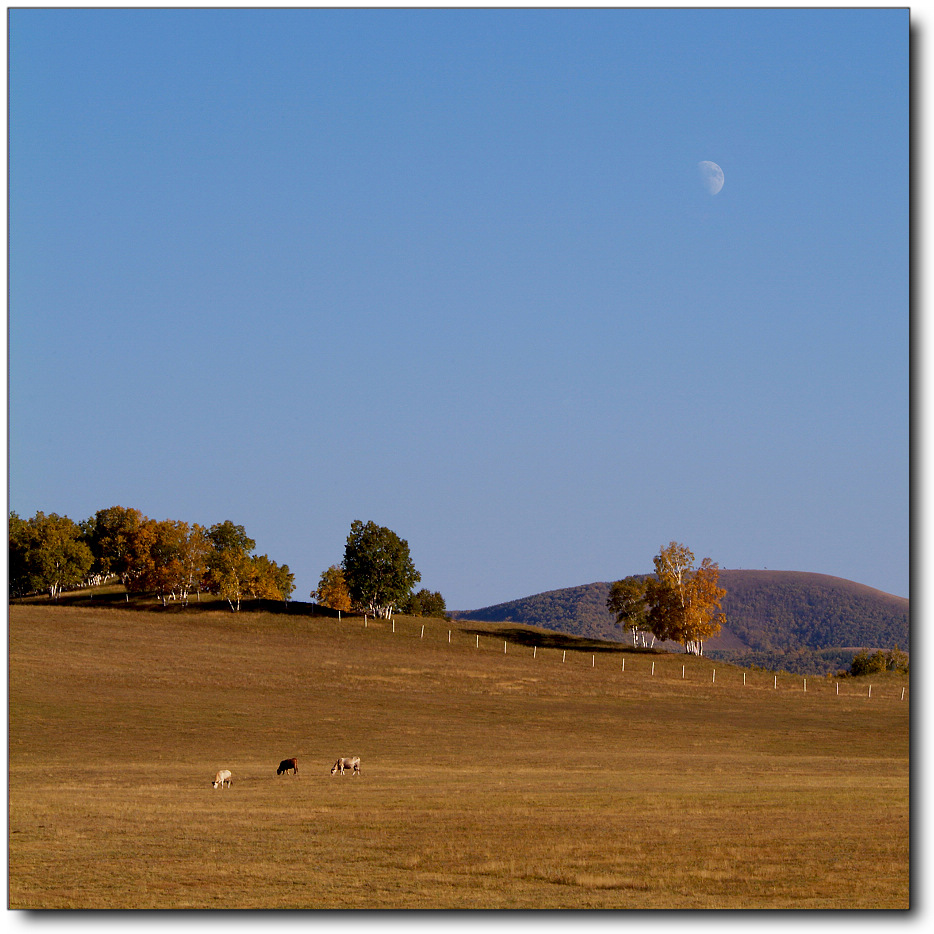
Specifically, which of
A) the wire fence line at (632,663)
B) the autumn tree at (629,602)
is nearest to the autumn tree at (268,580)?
the wire fence line at (632,663)

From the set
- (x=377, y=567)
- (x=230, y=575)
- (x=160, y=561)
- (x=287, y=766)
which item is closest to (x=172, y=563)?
(x=160, y=561)

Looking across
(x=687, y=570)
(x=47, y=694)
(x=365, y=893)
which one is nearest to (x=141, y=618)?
(x=47, y=694)

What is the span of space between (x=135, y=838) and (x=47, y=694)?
1670 inches

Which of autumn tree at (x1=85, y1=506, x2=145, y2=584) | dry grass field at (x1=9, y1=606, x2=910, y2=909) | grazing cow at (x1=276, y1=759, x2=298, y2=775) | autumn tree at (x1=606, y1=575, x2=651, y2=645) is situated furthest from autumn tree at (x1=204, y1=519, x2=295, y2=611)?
grazing cow at (x1=276, y1=759, x2=298, y2=775)

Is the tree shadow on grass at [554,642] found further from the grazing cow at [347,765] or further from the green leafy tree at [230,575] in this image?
the grazing cow at [347,765]

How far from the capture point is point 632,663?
3738 inches

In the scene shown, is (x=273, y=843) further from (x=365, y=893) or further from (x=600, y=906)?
(x=600, y=906)

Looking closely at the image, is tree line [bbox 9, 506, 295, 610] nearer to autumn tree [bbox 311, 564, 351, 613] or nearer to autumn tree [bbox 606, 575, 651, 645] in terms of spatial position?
autumn tree [bbox 311, 564, 351, 613]

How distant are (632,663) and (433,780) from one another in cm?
6246

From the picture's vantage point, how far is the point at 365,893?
15.8m

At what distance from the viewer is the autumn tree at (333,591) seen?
154875 mm

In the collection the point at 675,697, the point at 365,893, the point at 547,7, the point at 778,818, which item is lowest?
the point at 675,697

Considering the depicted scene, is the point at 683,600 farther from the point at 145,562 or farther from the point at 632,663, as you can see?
the point at 145,562

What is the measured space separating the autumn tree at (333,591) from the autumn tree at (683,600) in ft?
204
